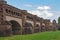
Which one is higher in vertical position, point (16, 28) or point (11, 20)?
point (11, 20)

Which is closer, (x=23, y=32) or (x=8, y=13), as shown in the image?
(x=8, y=13)

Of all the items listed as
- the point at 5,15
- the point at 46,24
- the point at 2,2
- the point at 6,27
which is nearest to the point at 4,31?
the point at 6,27

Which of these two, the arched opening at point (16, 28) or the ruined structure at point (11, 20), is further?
the arched opening at point (16, 28)

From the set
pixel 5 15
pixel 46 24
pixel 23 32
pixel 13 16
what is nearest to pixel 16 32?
pixel 23 32

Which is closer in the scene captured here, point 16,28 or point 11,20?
point 11,20

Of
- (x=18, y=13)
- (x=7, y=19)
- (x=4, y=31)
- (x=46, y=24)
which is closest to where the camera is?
(x=4, y=31)

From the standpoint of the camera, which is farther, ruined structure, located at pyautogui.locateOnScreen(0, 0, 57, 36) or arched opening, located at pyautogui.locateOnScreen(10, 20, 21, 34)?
arched opening, located at pyautogui.locateOnScreen(10, 20, 21, 34)

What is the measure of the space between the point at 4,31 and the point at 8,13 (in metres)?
6.12

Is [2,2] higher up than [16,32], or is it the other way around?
[2,2]

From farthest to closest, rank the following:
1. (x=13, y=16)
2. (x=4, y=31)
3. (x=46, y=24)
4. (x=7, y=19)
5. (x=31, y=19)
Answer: (x=46, y=24) < (x=31, y=19) < (x=13, y=16) < (x=7, y=19) < (x=4, y=31)

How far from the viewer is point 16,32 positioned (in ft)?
192

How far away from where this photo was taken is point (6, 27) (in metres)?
44.7

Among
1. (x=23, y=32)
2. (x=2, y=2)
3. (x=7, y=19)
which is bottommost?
(x=23, y=32)

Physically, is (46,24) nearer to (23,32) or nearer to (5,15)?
(23,32)
